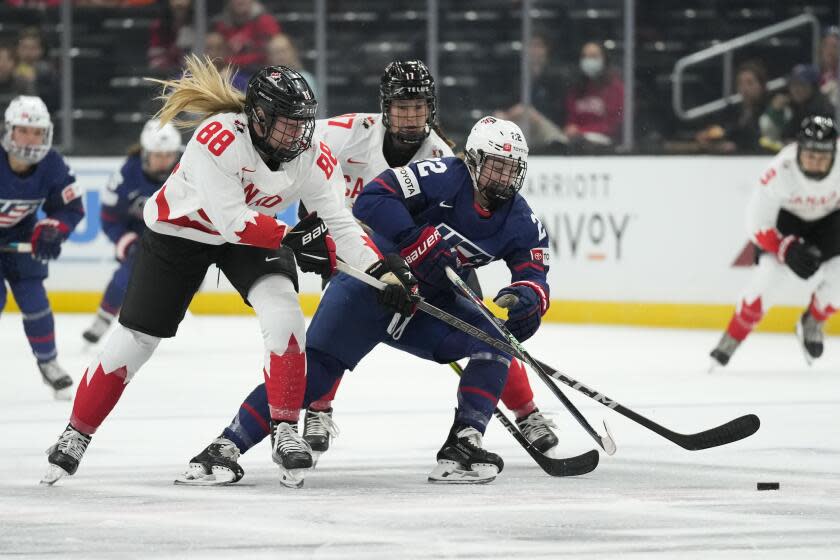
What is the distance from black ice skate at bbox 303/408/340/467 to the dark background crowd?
14.7ft

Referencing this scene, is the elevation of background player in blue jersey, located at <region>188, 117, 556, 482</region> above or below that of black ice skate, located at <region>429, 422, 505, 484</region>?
above

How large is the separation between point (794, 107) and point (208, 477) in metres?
5.81

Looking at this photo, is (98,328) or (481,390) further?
(98,328)

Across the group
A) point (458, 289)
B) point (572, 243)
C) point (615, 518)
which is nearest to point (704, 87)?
point (572, 243)

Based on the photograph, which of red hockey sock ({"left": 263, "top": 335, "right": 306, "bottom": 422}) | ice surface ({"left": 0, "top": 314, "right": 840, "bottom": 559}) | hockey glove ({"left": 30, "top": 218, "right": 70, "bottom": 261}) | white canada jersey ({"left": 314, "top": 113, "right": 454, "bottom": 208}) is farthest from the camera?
hockey glove ({"left": 30, "top": 218, "right": 70, "bottom": 261})

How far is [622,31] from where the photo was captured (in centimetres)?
960

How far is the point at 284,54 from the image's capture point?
10133mm

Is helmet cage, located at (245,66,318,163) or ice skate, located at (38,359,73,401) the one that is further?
ice skate, located at (38,359,73,401)

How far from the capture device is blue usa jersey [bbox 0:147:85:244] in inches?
256

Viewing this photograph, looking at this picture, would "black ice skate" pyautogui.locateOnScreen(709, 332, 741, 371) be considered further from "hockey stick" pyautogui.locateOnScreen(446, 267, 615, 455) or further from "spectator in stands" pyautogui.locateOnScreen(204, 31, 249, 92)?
"spectator in stands" pyautogui.locateOnScreen(204, 31, 249, 92)

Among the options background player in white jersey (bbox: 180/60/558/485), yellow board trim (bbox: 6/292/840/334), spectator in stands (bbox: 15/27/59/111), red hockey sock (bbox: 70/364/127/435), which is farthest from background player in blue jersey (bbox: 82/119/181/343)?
red hockey sock (bbox: 70/364/127/435)

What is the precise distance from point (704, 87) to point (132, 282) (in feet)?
19.7

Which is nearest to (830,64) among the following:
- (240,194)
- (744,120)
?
(744,120)

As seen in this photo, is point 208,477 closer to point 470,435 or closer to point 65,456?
point 65,456
